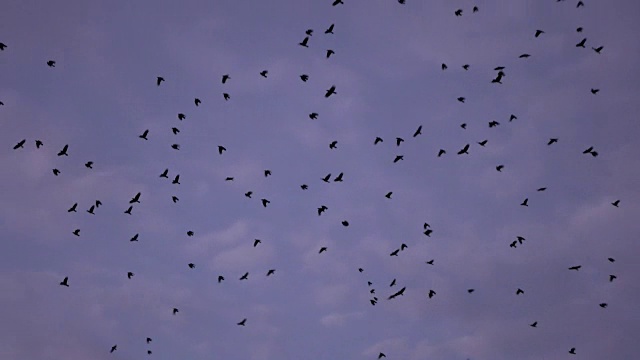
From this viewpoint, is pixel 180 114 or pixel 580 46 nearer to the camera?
pixel 580 46

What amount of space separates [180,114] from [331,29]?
15651 mm

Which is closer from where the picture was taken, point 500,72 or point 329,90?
point 329,90

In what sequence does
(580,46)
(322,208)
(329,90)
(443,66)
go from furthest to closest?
(322,208), (443,66), (580,46), (329,90)

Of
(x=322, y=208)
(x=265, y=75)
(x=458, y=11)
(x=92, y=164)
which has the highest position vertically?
(x=458, y=11)

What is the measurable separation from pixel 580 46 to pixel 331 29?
18.7 metres

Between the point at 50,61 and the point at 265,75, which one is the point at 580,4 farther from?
the point at 50,61

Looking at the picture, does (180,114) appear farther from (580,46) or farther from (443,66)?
(580,46)

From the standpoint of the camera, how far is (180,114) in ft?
A: 155

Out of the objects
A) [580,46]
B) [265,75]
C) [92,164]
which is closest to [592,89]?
[580,46]

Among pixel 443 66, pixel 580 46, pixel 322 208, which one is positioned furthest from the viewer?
pixel 322 208

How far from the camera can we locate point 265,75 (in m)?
43.5

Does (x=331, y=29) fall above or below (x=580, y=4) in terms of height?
below

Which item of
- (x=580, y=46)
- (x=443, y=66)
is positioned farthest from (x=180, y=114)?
(x=580, y=46)

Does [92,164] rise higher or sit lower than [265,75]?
lower
